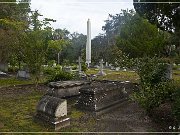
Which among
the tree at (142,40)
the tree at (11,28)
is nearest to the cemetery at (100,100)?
the tree at (11,28)

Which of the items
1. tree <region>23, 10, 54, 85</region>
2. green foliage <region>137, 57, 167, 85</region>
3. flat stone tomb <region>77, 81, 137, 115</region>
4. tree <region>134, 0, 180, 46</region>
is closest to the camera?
flat stone tomb <region>77, 81, 137, 115</region>

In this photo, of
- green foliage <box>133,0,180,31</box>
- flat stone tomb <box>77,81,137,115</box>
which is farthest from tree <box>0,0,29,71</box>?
green foliage <box>133,0,180,31</box>

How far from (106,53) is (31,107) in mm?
30613

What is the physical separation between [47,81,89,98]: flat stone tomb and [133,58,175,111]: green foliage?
3112 millimetres

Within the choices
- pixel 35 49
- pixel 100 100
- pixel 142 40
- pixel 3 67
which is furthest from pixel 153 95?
pixel 3 67

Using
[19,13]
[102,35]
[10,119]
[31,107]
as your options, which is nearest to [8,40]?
[19,13]

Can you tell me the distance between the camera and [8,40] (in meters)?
19.3

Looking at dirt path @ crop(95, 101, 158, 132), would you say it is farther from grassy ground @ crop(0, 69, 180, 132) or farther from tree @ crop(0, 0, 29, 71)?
tree @ crop(0, 0, 29, 71)

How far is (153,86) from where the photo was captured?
9.38 meters

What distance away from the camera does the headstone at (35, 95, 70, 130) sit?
7.98 m

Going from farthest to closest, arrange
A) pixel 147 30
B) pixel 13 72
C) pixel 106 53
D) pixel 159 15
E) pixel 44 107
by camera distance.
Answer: pixel 106 53 < pixel 13 72 < pixel 147 30 < pixel 159 15 < pixel 44 107

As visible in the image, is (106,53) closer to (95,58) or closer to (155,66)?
(95,58)

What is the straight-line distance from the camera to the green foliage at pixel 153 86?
8648mm

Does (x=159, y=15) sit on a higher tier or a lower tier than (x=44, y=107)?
higher
